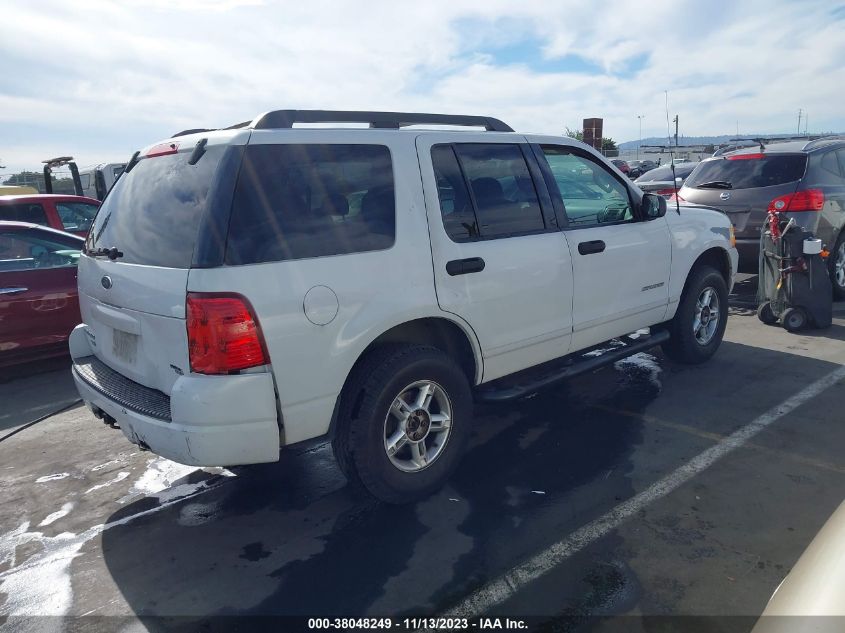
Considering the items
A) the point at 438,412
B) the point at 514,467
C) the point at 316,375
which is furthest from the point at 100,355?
the point at 514,467

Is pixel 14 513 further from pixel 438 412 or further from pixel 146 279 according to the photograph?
A: pixel 438 412

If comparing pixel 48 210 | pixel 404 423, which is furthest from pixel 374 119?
pixel 48 210

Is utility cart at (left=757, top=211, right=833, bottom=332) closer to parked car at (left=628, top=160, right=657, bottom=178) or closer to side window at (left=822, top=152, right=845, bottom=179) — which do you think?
side window at (left=822, top=152, right=845, bottom=179)

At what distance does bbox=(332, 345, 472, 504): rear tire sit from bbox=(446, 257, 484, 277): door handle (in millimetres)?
444

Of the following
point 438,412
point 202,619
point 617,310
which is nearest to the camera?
point 202,619

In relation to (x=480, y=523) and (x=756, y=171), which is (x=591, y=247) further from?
(x=756, y=171)

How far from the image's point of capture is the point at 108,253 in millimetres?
3447

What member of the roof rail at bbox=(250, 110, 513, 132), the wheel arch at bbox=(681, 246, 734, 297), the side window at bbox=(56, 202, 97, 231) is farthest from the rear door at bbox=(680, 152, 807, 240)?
the side window at bbox=(56, 202, 97, 231)

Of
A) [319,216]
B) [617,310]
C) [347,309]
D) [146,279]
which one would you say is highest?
[319,216]

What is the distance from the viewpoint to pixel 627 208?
15.6ft

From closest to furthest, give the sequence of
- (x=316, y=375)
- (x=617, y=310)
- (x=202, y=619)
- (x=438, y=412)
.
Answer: (x=202, y=619)
(x=316, y=375)
(x=438, y=412)
(x=617, y=310)

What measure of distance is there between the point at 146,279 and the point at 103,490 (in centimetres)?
160

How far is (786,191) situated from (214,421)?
6.97 metres

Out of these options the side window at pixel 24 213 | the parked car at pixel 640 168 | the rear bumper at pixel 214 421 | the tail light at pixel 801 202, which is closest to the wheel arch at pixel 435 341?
the rear bumper at pixel 214 421
